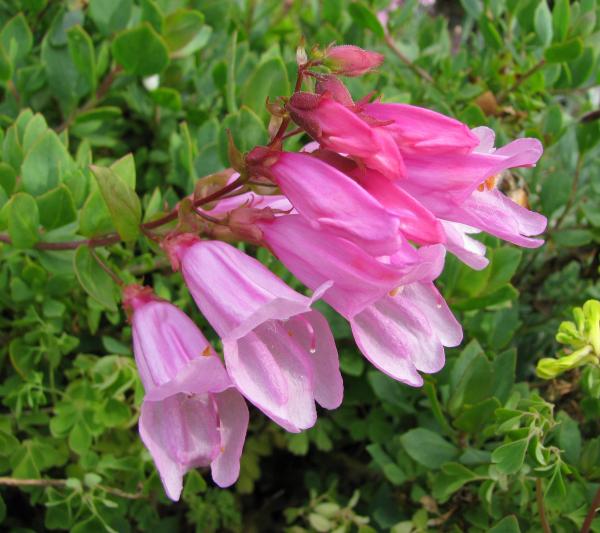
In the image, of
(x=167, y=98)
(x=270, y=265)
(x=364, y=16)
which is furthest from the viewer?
(x=364, y=16)

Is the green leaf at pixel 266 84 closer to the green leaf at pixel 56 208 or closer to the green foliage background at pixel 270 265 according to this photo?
the green foliage background at pixel 270 265

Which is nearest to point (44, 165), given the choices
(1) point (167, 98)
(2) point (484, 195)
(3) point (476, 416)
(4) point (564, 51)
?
(1) point (167, 98)

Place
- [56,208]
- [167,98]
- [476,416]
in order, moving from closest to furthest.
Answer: [56,208] → [476,416] → [167,98]

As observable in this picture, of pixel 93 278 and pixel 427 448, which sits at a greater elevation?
pixel 93 278

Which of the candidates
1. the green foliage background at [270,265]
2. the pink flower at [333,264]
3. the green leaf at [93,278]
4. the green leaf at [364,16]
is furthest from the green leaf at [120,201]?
the green leaf at [364,16]

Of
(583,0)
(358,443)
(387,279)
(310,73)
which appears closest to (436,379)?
(358,443)

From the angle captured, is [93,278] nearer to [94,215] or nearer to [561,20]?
[94,215]

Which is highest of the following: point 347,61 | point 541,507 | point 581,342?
point 347,61

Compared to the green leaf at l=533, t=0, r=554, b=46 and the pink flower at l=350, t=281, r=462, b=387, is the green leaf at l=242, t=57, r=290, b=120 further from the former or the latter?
the green leaf at l=533, t=0, r=554, b=46
